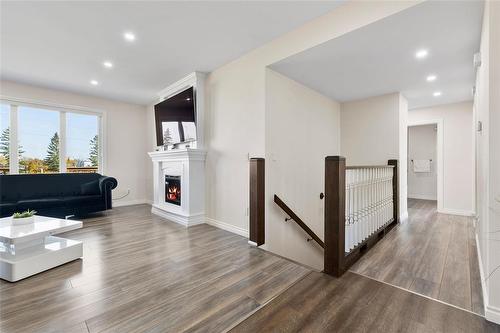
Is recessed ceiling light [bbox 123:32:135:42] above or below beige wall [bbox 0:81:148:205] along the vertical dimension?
above

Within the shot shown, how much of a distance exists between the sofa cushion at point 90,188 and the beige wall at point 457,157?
288 inches

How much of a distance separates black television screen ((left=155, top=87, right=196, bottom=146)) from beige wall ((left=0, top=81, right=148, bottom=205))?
159 cm

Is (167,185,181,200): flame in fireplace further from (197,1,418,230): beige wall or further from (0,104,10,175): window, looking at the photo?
(0,104,10,175): window

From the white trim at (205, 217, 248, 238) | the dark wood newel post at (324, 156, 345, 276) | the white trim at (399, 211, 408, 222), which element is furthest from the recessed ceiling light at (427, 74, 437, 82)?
the white trim at (205, 217, 248, 238)

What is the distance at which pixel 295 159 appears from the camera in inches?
139

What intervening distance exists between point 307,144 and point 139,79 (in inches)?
133

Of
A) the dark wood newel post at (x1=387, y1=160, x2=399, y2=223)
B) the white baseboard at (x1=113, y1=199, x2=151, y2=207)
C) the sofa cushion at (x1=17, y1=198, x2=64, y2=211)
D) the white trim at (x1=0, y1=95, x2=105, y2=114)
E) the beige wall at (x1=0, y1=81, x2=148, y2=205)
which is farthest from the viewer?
the white baseboard at (x1=113, y1=199, x2=151, y2=207)

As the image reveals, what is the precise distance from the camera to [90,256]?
2420 millimetres

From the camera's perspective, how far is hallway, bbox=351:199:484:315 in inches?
69.6

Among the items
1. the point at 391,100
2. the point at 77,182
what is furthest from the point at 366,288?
the point at 77,182

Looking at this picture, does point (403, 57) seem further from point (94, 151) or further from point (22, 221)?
point (94, 151)

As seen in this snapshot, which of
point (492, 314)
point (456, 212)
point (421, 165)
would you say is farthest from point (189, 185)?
point (421, 165)

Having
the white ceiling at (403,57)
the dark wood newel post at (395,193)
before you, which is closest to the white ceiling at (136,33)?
the white ceiling at (403,57)

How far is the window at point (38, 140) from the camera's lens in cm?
437
